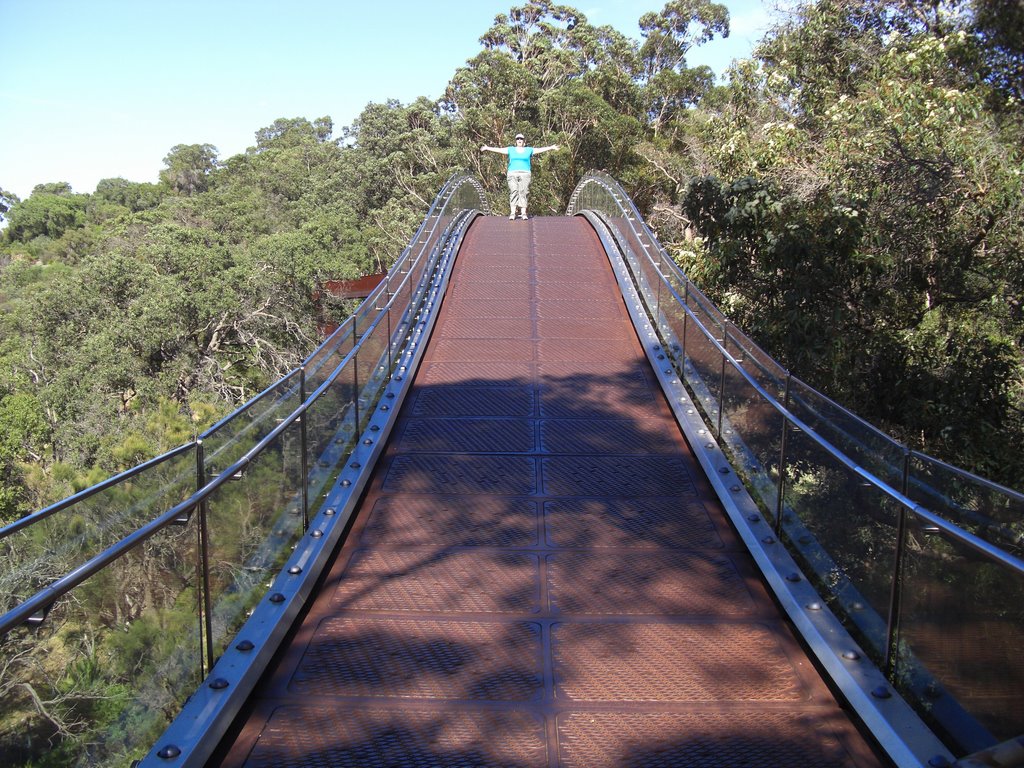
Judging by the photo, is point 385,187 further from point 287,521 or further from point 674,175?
point 287,521

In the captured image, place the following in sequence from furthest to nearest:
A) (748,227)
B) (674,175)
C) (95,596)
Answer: (674,175)
(748,227)
(95,596)

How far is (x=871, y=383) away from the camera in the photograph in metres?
11.3

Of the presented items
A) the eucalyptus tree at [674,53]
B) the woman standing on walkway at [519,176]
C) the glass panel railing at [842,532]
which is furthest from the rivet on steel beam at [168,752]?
the eucalyptus tree at [674,53]

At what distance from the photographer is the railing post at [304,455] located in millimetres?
5434

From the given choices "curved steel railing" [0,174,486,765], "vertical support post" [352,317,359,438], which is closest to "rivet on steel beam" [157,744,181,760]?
"curved steel railing" [0,174,486,765]

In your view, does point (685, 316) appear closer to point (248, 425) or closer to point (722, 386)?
point (722, 386)

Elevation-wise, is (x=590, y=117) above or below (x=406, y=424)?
above

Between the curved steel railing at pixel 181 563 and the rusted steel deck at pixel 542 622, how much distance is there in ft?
0.78

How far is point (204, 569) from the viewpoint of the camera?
3.90m

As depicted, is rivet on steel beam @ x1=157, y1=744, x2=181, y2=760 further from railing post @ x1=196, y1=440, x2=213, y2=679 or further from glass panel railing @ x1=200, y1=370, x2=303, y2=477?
glass panel railing @ x1=200, y1=370, x2=303, y2=477

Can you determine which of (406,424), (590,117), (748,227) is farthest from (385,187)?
(406,424)

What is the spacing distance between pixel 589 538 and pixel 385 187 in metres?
43.8

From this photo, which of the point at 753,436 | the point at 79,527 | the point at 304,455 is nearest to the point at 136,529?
the point at 79,527

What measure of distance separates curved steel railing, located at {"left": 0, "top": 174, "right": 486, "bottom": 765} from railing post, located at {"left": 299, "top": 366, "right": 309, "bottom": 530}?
0.05 ft
